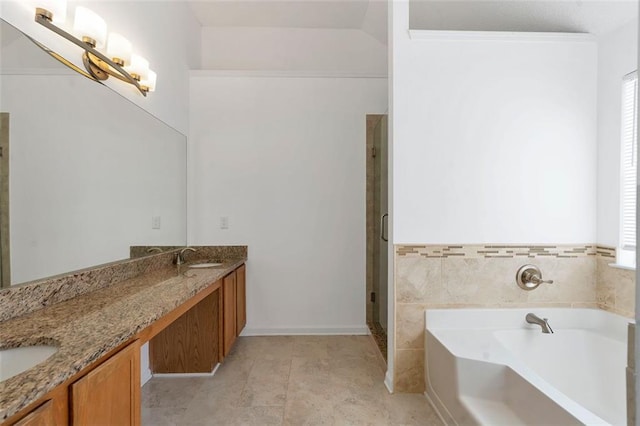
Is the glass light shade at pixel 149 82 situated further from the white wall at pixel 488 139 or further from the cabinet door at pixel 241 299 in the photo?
the white wall at pixel 488 139

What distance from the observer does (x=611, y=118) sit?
191 cm

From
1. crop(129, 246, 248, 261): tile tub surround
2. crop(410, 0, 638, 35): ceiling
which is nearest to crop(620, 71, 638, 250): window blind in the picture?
crop(410, 0, 638, 35): ceiling

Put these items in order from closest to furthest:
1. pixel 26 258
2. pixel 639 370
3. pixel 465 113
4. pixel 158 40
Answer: pixel 639 370
pixel 26 258
pixel 465 113
pixel 158 40

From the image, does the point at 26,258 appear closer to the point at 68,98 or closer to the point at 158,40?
the point at 68,98

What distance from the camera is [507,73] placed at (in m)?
1.95

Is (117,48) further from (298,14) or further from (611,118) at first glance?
(611,118)

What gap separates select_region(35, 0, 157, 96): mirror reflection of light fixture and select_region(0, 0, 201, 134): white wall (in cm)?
5

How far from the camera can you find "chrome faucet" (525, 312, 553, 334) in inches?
72.7

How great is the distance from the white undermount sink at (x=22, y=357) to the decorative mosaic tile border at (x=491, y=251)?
173 cm

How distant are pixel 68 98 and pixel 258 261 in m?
1.90

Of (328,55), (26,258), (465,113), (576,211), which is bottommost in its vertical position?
(26,258)

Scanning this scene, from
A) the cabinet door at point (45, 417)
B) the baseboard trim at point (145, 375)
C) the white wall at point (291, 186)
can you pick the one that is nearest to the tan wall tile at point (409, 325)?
the white wall at point (291, 186)

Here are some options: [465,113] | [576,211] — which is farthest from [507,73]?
[576,211]

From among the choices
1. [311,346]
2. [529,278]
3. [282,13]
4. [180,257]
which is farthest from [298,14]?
[311,346]
